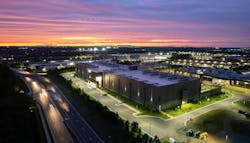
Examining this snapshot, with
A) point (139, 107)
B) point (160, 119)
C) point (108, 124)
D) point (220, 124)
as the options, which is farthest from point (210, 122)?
point (108, 124)

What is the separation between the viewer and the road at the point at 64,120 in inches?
1480

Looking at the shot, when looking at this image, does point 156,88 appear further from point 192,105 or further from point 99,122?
point 99,122

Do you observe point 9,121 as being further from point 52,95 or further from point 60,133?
point 52,95

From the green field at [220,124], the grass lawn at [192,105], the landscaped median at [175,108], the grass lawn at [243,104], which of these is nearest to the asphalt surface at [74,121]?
the landscaped median at [175,108]

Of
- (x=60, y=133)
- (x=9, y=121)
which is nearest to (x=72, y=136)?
(x=60, y=133)

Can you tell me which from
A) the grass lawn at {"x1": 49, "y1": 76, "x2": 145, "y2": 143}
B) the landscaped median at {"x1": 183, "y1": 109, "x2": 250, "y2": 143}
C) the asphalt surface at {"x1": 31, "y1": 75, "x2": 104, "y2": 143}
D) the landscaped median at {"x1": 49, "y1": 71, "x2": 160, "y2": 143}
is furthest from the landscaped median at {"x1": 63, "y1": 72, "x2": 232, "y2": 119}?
the asphalt surface at {"x1": 31, "y1": 75, "x2": 104, "y2": 143}

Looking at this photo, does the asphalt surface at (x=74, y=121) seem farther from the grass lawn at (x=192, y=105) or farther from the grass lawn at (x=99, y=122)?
the grass lawn at (x=192, y=105)

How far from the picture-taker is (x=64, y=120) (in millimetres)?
45938

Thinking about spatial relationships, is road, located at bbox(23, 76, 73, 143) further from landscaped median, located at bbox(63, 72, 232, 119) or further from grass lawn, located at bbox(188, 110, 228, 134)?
grass lawn, located at bbox(188, 110, 228, 134)

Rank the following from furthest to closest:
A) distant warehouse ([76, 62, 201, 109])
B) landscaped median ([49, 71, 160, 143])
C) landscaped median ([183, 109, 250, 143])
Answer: distant warehouse ([76, 62, 201, 109]) → landscaped median ([183, 109, 250, 143]) → landscaped median ([49, 71, 160, 143])

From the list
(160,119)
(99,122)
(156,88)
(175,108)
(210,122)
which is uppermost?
(156,88)

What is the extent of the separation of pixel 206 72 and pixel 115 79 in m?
50.2

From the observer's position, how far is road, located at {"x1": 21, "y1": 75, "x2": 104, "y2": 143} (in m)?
37.6

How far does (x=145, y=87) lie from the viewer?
2233 inches
